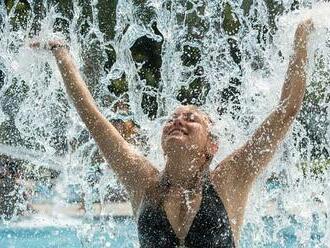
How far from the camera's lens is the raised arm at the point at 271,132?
3424mm

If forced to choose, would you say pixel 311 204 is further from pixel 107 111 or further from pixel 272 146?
pixel 272 146

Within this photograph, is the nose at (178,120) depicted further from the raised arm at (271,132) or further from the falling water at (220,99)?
the falling water at (220,99)

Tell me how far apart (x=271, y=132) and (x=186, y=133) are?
39 centimetres

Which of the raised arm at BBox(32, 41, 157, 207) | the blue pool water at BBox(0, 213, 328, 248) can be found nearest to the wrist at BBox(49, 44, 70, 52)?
the raised arm at BBox(32, 41, 157, 207)

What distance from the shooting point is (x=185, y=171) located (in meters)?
3.55

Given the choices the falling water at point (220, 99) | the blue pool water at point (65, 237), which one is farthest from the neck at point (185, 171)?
the blue pool water at point (65, 237)

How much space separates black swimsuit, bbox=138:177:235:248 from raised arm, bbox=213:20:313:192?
160mm

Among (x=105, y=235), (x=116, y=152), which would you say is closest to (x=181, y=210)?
(x=116, y=152)

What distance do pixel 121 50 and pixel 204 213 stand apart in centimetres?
415

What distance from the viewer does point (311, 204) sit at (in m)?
7.94

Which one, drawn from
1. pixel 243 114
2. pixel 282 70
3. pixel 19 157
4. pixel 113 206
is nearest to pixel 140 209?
pixel 282 70

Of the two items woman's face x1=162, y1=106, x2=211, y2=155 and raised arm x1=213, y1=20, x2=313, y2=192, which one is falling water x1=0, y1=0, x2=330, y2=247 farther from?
woman's face x1=162, y1=106, x2=211, y2=155

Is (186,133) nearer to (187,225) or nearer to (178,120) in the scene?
(178,120)

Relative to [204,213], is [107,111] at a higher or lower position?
lower
